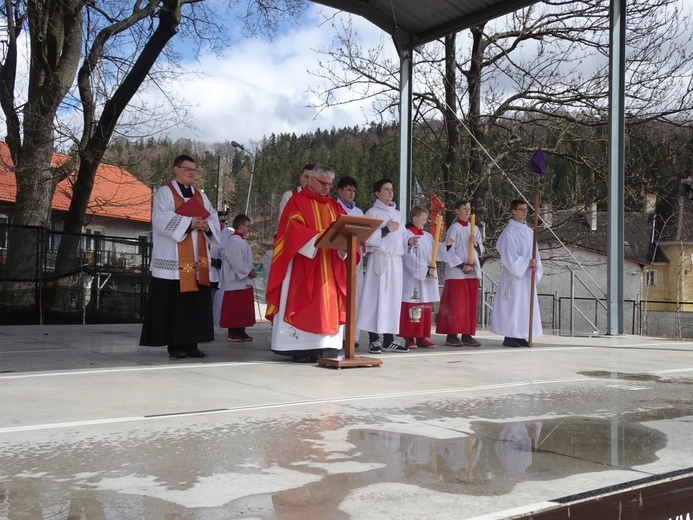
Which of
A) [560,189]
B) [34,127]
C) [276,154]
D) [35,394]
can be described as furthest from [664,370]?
[276,154]

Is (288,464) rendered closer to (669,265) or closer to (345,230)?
(345,230)

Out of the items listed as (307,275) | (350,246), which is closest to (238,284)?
(307,275)

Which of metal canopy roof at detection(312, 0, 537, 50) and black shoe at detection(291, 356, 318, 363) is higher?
metal canopy roof at detection(312, 0, 537, 50)

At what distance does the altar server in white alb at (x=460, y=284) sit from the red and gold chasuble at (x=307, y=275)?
258 cm

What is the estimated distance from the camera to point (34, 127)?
14164 mm

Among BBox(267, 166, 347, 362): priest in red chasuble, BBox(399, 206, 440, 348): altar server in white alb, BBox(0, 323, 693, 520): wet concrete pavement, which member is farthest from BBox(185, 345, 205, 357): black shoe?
BBox(399, 206, 440, 348): altar server in white alb

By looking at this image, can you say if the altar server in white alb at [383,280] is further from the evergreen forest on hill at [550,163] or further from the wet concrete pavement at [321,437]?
the evergreen forest on hill at [550,163]

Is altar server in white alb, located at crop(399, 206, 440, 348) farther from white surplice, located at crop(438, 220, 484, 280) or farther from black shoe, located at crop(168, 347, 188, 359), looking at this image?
black shoe, located at crop(168, 347, 188, 359)

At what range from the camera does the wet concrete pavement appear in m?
2.71

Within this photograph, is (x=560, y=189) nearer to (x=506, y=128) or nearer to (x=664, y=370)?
(x=506, y=128)

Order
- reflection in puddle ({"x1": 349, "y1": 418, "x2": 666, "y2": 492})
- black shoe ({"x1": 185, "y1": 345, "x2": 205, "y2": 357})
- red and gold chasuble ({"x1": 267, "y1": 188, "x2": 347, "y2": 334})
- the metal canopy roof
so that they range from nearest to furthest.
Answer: reflection in puddle ({"x1": 349, "y1": 418, "x2": 666, "y2": 492}) < red and gold chasuble ({"x1": 267, "y1": 188, "x2": 347, "y2": 334}) < black shoe ({"x1": 185, "y1": 345, "x2": 205, "y2": 357}) < the metal canopy roof

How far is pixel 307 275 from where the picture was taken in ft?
22.6

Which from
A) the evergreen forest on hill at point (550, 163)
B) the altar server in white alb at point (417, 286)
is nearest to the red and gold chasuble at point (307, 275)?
the altar server in white alb at point (417, 286)

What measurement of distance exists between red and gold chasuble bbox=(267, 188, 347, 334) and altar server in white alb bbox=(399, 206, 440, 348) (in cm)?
A: 191
